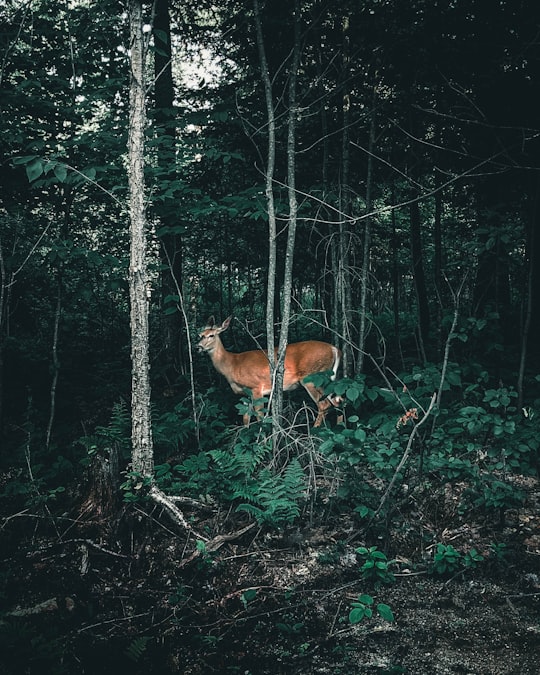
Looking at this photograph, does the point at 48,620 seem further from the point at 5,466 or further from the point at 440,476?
the point at 440,476

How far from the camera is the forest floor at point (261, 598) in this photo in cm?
311

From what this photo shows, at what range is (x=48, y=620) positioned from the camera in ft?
11.5

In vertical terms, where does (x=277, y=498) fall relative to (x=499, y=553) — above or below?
above

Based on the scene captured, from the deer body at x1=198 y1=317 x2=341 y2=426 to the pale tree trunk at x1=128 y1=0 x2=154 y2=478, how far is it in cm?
277

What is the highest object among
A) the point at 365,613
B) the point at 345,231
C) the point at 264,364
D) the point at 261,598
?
the point at 345,231

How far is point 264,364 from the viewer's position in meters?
7.75

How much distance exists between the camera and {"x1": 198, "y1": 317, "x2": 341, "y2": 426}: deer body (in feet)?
24.7

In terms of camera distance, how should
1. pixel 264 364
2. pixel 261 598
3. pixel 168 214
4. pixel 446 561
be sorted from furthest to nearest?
pixel 264 364 < pixel 168 214 < pixel 446 561 < pixel 261 598

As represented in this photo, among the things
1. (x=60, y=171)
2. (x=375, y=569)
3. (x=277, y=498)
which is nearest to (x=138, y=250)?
(x=60, y=171)

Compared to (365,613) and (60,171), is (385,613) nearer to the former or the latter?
(365,613)

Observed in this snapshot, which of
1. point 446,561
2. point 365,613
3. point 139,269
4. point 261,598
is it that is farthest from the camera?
point 139,269

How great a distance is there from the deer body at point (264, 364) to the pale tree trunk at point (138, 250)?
109 inches

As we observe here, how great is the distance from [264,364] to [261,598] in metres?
4.21

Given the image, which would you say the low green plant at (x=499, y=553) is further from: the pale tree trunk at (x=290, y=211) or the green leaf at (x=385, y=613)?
the pale tree trunk at (x=290, y=211)
